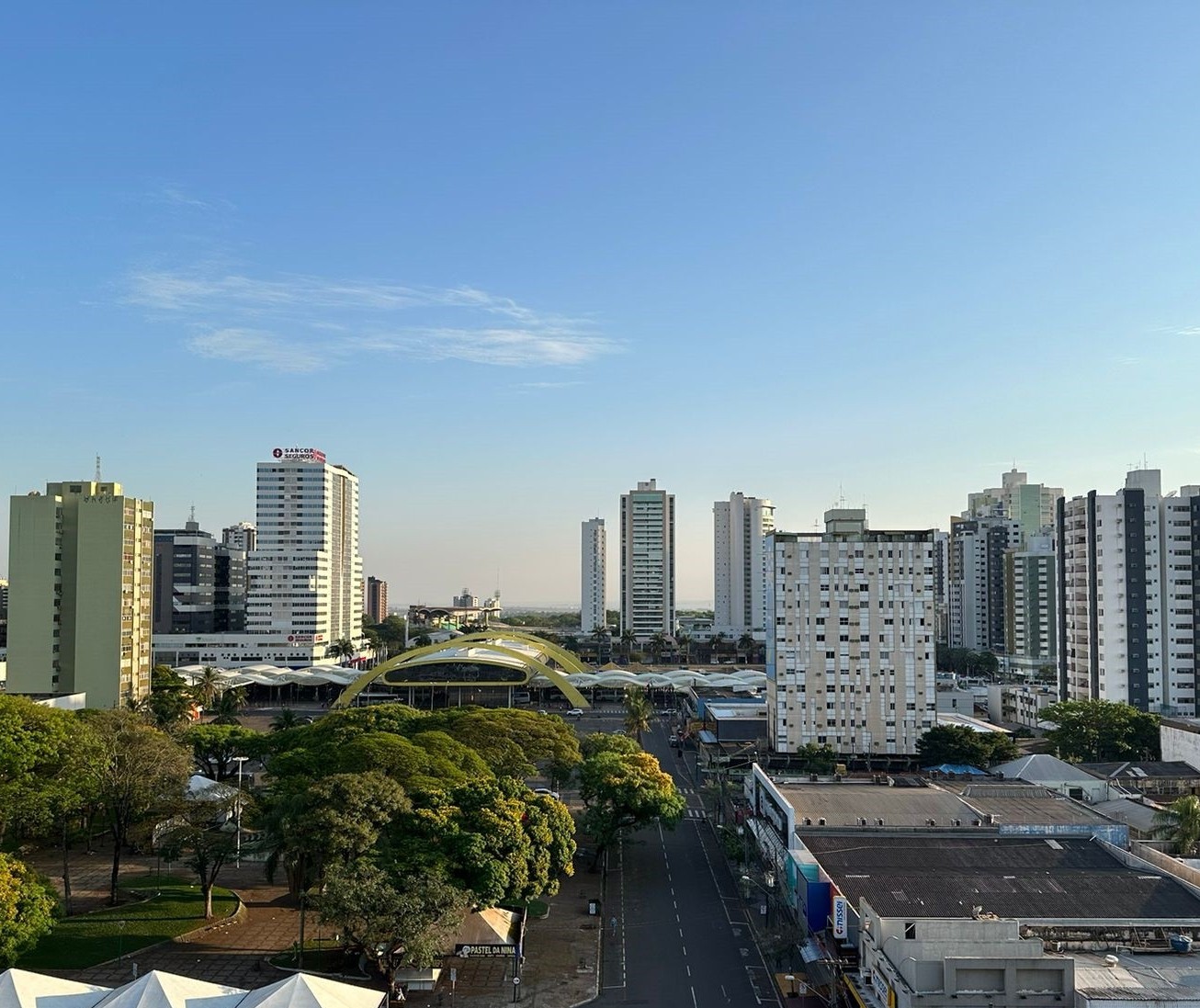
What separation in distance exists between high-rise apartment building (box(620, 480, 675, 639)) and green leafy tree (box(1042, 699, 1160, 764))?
116m

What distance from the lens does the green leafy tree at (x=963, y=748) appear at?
63.6 metres

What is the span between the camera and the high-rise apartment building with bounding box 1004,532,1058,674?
424 ft

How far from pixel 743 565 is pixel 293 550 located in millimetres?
92207

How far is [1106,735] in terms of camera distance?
66500 mm

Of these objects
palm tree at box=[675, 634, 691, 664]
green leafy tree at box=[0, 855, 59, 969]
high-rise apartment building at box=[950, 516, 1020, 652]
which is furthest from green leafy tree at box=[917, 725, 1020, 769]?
high-rise apartment building at box=[950, 516, 1020, 652]

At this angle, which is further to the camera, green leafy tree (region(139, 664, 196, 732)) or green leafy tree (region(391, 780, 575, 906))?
green leafy tree (region(139, 664, 196, 732))

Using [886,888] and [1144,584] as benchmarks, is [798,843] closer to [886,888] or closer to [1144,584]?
[886,888]

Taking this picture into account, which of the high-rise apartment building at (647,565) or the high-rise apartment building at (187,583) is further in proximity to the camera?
the high-rise apartment building at (647,565)

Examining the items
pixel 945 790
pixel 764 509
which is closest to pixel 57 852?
pixel 945 790

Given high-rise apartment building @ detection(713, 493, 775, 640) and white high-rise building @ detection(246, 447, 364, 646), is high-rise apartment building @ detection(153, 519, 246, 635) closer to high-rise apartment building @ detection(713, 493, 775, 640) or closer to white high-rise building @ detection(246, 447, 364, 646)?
white high-rise building @ detection(246, 447, 364, 646)

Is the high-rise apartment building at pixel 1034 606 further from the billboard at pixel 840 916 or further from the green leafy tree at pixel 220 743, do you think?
the billboard at pixel 840 916

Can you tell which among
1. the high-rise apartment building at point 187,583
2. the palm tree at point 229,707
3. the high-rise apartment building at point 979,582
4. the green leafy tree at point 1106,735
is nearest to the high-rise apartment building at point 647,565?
the high-rise apartment building at point 979,582

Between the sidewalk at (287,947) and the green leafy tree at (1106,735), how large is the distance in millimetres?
40320

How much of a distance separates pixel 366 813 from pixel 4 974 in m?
11.9
